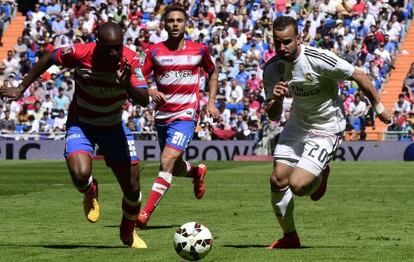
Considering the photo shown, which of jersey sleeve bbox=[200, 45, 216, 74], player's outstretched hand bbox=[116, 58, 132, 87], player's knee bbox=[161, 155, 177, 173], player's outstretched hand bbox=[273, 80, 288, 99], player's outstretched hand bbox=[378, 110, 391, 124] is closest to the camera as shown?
player's outstretched hand bbox=[116, 58, 132, 87]

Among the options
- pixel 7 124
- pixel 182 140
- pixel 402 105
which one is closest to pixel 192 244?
pixel 182 140

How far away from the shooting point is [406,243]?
13.3m

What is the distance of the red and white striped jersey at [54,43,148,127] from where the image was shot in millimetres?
12602

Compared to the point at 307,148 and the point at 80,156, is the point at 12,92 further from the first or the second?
the point at 307,148

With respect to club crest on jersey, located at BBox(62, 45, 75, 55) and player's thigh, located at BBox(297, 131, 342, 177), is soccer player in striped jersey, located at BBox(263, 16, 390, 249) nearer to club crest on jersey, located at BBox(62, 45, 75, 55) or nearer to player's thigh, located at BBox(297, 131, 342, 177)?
player's thigh, located at BBox(297, 131, 342, 177)

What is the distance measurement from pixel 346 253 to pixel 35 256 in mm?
3236

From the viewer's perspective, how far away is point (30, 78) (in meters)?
12.5

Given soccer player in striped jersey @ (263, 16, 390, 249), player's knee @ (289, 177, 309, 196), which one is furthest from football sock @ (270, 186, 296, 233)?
player's knee @ (289, 177, 309, 196)

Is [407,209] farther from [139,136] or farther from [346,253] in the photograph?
[139,136]

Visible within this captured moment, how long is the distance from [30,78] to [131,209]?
1893 millimetres

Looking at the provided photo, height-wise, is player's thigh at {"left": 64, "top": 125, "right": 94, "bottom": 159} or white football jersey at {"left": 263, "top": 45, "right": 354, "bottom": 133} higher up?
white football jersey at {"left": 263, "top": 45, "right": 354, "bottom": 133}

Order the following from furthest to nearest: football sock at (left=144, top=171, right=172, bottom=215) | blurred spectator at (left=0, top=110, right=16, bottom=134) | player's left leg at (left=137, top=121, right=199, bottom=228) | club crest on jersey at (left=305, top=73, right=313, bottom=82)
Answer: blurred spectator at (left=0, top=110, right=16, bottom=134)
player's left leg at (left=137, top=121, right=199, bottom=228)
football sock at (left=144, top=171, right=172, bottom=215)
club crest on jersey at (left=305, top=73, right=313, bottom=82)

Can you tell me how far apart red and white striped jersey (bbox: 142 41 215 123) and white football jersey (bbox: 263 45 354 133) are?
3406 mm

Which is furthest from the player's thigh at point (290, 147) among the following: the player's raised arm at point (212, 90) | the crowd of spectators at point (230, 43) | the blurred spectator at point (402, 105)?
the blurred spectator at point (402, 105)
